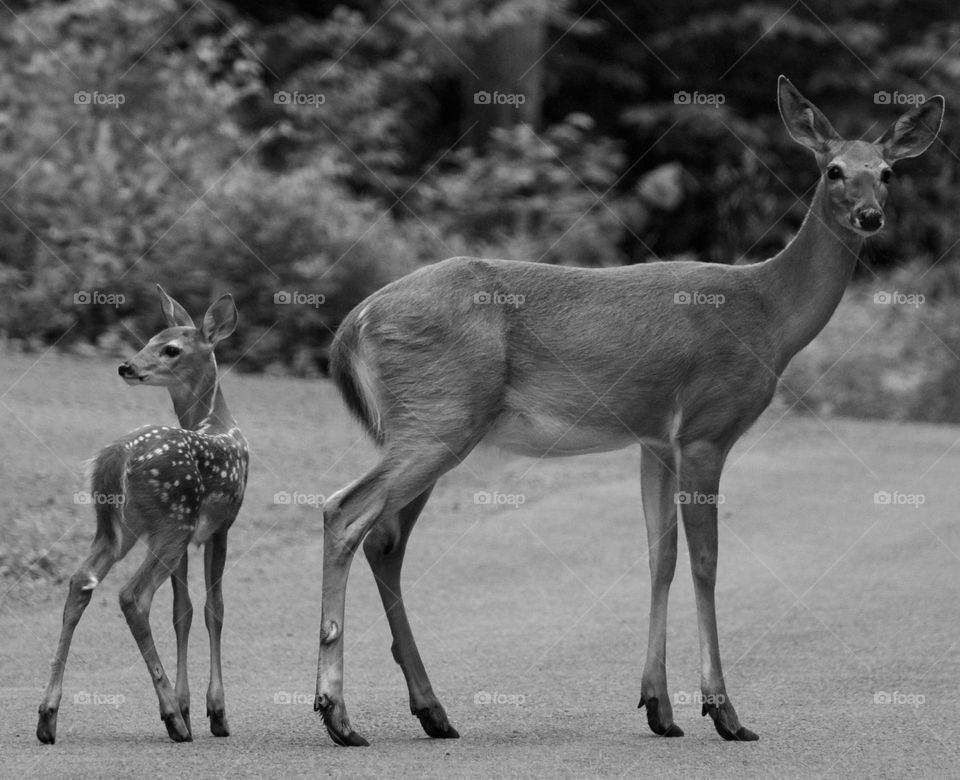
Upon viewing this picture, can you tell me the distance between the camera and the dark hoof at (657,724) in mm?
6723

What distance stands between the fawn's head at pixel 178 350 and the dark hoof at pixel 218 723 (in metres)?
1.34

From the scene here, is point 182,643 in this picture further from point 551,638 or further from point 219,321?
point 551,638

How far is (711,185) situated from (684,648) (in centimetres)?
1871

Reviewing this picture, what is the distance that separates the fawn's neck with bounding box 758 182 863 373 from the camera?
23.7 ft

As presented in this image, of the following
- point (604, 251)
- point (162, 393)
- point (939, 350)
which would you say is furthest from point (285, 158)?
point (939, 350)

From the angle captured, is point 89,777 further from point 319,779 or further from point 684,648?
point 684,648

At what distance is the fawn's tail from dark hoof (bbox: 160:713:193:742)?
68 centimetres

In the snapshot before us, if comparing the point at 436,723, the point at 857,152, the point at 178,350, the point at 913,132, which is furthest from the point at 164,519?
the point at 913,132

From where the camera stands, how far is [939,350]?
20.2 m

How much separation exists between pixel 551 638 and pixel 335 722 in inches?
114

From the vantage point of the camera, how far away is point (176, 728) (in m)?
6.13

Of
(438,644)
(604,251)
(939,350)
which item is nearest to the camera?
(438,644)

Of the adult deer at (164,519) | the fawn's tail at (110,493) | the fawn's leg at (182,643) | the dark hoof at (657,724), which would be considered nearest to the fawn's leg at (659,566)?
the dark hoof at (657,724)

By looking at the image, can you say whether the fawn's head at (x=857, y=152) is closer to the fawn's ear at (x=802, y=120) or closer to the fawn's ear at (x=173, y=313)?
the fawn's ear at (x=802, y=120)
